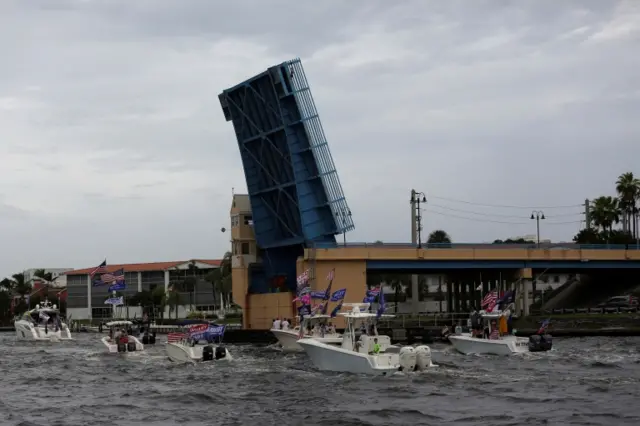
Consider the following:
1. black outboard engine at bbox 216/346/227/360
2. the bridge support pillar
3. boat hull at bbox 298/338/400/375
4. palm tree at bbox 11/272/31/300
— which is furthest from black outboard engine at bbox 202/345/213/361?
palm tree at bbox 11/272/31/300

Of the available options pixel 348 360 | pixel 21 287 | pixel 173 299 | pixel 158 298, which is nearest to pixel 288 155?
pixel 348 360

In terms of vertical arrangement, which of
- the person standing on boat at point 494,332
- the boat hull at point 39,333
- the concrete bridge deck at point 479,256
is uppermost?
the concrete bridge deck at point 479,256

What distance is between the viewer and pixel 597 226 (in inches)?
4294

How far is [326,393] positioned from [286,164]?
3379 cm

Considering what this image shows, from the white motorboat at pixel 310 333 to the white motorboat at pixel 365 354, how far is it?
3806 mm

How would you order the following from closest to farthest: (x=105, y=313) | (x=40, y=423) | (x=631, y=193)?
(x=40, y=423) < (x=631, y=193) < (x=105, y=313)

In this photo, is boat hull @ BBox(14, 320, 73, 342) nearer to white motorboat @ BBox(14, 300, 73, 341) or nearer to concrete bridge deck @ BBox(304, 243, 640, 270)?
white motorboat @ BBox(14, 300, 73, 341)

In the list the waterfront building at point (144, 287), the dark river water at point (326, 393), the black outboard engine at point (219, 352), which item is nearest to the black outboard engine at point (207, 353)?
the black outboard engine at point (219, 352)

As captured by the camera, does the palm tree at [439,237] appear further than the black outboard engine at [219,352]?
Yes

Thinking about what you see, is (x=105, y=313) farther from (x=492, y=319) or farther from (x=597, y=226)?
(x=492, y=319)

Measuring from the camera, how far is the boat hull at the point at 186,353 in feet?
152

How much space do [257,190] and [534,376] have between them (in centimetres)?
3573

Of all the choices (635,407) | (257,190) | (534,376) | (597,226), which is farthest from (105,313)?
(635,407)

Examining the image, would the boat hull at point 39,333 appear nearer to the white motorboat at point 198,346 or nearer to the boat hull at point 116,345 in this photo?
the boat hull at point 116,345
